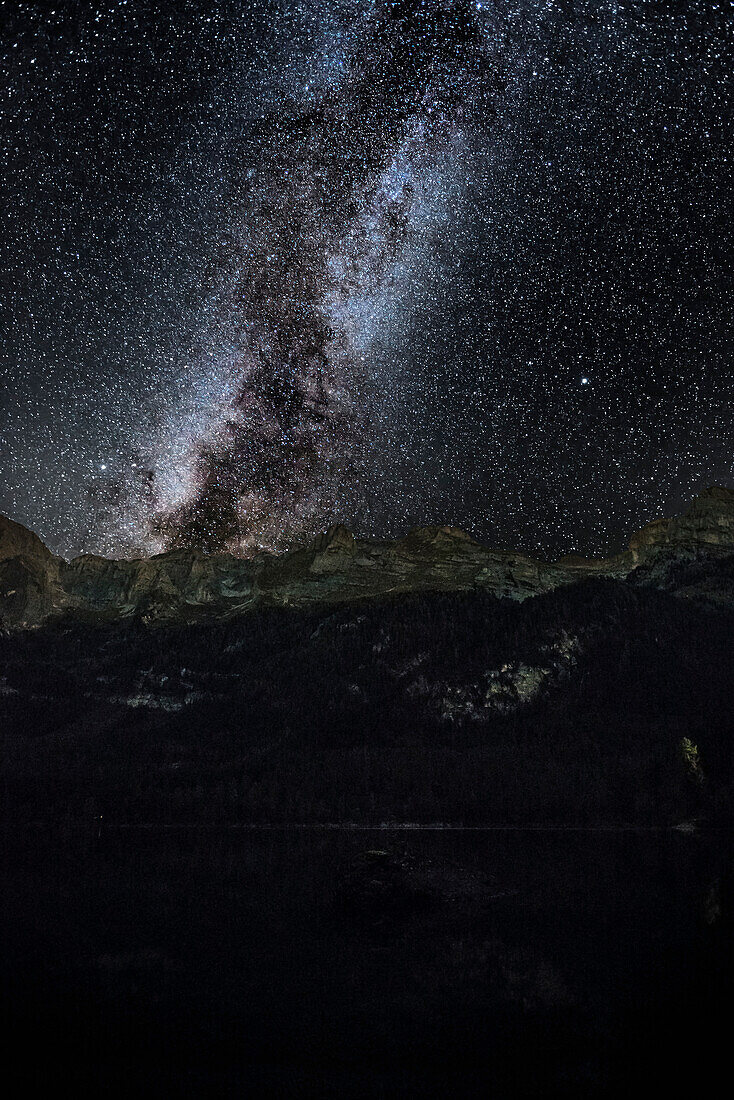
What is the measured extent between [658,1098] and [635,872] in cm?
6511

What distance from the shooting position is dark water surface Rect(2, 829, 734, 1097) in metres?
22.6

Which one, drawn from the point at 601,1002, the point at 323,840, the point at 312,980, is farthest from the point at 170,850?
the point at 601,1002

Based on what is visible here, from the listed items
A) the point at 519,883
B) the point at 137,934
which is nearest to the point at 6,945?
the point at 137,934

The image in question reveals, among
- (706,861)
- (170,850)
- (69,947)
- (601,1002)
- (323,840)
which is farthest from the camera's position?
(323,840)

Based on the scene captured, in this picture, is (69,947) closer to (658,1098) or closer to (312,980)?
Result: (312,980)

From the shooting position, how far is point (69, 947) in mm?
42938

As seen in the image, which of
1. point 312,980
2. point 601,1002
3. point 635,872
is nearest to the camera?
point 601,1002

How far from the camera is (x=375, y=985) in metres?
32.8

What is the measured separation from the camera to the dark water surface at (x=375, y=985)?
2256 centimetres

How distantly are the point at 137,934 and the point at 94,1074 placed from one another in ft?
88.0

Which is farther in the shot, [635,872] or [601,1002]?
[635,872]

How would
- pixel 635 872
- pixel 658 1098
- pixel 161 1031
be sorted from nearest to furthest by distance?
pixel 658 1098 → pixel 161 1031 → pixel 635 872

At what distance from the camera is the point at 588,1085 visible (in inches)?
829

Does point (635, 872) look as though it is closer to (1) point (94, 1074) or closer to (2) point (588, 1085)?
(2) point (588, 1085)
